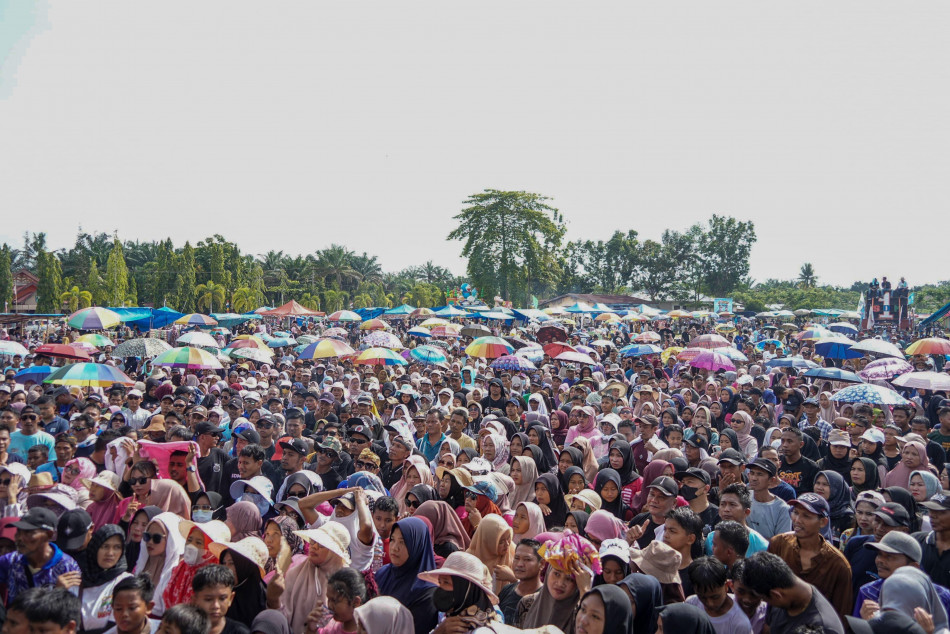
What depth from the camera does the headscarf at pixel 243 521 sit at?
3.89m

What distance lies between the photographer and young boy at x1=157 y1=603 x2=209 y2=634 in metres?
2.60

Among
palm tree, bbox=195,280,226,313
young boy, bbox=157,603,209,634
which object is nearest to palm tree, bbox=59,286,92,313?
palm tree, bbox=195,280,226,313

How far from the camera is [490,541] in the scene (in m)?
3.75

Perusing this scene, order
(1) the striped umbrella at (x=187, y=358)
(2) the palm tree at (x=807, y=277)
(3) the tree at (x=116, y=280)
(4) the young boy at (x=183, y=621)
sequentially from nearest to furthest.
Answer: (4) the young boy at (x=183, y=621) → (1) the striped umbrella at (x=187, y=358) → (3) the tree at (x=116, y=280) → (2) the palm tree at (x=807, y=277)

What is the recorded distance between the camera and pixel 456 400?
28.9 ft

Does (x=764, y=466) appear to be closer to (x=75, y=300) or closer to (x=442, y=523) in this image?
(x=442, y=523)

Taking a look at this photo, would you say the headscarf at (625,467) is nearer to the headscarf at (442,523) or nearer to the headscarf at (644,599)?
the headscarf at (442,523)

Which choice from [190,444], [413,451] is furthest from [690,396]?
[190,444]

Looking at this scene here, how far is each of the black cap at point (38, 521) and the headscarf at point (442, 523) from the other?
1.98 m

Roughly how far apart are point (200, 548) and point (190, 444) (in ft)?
5.80

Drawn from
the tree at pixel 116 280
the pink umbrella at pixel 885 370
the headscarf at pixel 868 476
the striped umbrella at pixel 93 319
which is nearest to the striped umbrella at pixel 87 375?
the striped umbrella at pixel 93 319

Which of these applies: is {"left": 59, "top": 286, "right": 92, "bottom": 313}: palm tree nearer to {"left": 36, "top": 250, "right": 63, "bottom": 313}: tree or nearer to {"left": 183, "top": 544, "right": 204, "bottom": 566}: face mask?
{"left": 36, "top": 250, "right": 63, "bottom": 313}: tree

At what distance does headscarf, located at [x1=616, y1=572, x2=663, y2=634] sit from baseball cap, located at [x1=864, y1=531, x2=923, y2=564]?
45.6 inches

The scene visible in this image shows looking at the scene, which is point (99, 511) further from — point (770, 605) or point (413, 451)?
point (770, 605)
